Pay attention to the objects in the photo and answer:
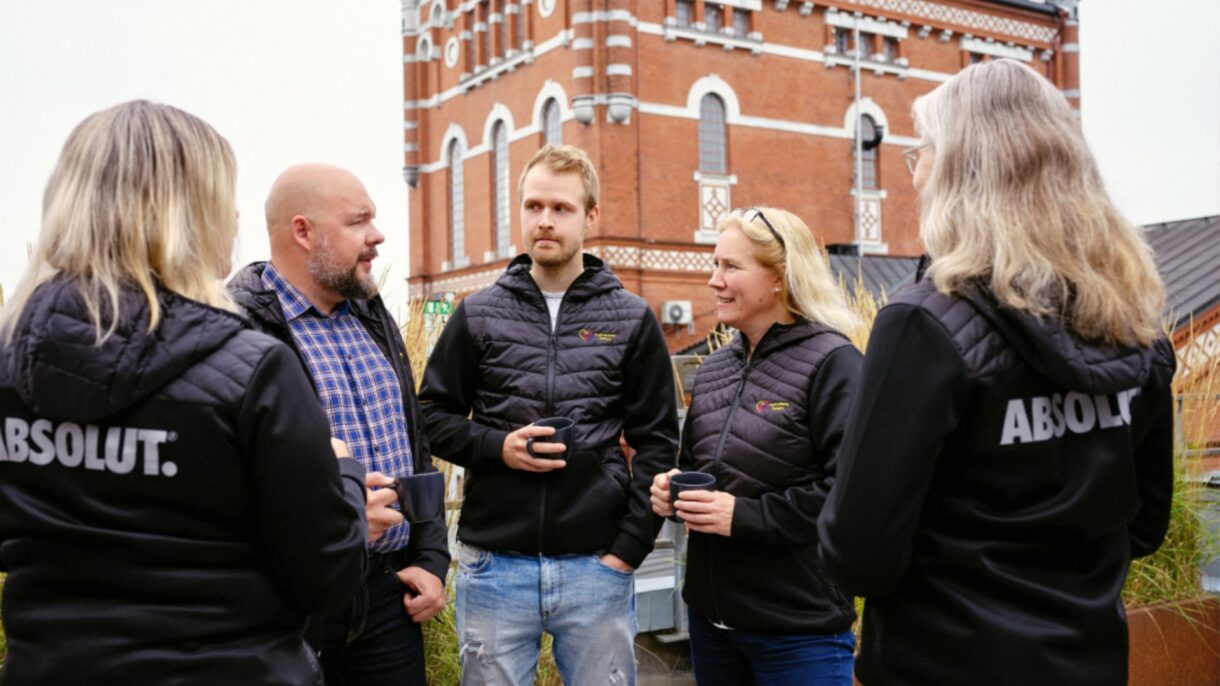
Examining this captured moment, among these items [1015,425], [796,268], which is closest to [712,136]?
[796,268]

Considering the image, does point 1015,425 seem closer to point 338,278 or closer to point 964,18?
point 338,278

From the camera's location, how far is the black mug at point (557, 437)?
270 centimetres

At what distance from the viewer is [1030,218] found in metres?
1.79

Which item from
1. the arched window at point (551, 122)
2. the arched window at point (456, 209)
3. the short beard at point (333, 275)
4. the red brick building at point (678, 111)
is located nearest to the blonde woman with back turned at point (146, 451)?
the short beard at point (333, 275)

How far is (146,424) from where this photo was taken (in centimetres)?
162

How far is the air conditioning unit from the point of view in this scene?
20094 millimetres

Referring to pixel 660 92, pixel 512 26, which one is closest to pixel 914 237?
pixel 660 92

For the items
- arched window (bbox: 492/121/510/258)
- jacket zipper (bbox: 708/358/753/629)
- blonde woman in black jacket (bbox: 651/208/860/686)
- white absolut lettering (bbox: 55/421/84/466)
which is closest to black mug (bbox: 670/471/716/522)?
blonde woman in black jacket (bbox: 651/208/860/686)

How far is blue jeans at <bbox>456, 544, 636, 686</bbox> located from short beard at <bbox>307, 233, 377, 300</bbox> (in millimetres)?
838

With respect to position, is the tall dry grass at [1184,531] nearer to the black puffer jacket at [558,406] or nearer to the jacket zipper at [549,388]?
the black puffer jacket at [558,406]

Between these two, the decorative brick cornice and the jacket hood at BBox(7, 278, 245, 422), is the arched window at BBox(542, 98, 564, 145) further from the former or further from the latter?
the jacket hood at BBox(7, 278, 245, 422)

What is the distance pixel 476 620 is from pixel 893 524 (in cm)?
152

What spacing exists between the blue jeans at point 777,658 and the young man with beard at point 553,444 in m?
0.31

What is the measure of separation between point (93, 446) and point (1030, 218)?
1588mm
